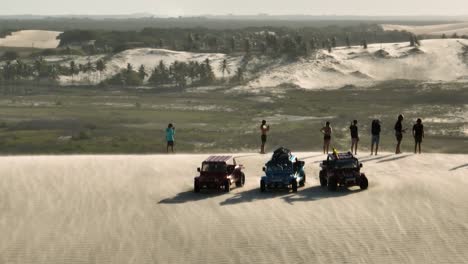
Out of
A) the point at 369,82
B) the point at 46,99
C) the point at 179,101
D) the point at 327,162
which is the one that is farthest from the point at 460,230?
the point at 369,82

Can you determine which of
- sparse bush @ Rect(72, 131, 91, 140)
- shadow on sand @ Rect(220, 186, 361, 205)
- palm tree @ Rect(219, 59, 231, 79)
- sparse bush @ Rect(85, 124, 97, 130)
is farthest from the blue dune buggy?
palm tree @ Rect(219, 59, 231, 79)

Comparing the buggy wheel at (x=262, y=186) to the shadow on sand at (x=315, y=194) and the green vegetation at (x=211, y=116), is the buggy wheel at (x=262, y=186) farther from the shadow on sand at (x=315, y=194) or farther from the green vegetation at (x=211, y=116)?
the green vegetation at (x=211, y=116)

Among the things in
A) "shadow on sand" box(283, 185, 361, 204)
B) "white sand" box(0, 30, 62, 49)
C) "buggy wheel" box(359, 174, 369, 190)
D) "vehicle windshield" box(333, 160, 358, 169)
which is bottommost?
"white sand" box(0, 30, 62, 49)

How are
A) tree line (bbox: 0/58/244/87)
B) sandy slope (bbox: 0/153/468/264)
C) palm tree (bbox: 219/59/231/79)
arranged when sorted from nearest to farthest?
sandy slope (bbox: 0/153/468/264)
tree line (bbox: 0/58/244/87)
palm tree (bbox: 219/59/231/79)

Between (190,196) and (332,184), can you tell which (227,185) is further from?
(332,184)

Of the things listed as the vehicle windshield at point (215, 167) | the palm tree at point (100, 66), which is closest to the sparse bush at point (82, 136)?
the vehicle windshield at point (215, 167)

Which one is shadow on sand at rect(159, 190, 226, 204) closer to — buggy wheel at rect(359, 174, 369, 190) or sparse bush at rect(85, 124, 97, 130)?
buggy wheel at rect(359, 174, 369, 190)

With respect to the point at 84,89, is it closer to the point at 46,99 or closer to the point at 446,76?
the point at 46,99
